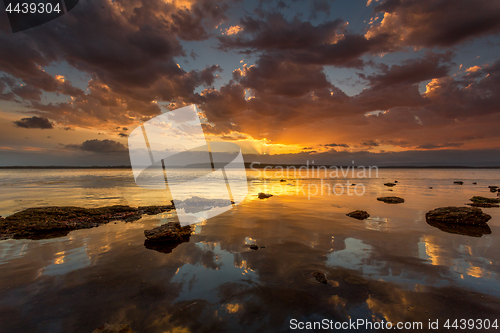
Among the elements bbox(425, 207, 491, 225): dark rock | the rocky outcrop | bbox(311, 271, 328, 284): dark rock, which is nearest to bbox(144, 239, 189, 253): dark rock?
the rocky outcrop

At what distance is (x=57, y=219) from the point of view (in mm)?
14781

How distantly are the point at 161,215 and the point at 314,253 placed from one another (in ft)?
44.4

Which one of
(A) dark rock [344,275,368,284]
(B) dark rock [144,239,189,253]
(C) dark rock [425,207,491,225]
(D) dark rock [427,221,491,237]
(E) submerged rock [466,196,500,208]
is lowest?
(E) submerged rock [466,196,500,208]

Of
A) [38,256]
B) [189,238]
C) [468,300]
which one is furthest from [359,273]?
[38,256]

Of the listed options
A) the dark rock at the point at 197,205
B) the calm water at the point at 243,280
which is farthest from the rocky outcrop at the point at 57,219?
the dark rock at the point at 197,205

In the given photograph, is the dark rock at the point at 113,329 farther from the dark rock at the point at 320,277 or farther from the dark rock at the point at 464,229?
the dark rock at the point at 464,229

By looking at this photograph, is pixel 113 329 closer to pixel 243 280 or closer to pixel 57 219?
pixel 243 280

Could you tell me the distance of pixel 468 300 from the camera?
238 inches

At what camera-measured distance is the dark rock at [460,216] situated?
14.4m

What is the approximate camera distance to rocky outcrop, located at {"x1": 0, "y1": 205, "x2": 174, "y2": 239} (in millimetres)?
12461

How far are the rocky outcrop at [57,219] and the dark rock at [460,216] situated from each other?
76.6 feet

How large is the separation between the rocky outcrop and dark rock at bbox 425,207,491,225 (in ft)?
76.6

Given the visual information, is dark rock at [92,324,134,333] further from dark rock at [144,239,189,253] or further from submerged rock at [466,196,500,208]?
submerged rock at [466,196,500,208]

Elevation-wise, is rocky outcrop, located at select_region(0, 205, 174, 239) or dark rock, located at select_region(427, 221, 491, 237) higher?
rocky outcrop, located at select_region(0, 205, 174, 239)
